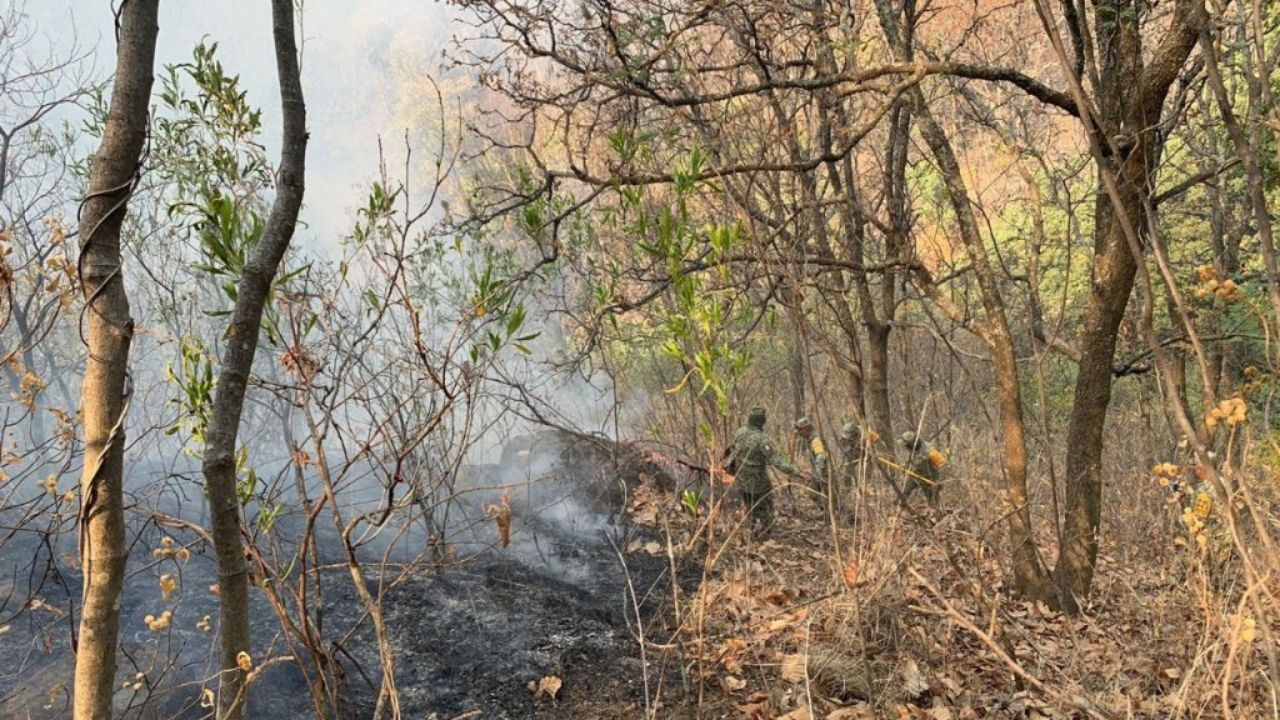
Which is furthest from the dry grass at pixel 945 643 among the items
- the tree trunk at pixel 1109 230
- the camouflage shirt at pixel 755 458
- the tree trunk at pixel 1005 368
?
the camouflage shirt at pixel 755 458

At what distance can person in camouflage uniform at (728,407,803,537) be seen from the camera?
6.34 meters

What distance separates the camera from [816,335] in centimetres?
248

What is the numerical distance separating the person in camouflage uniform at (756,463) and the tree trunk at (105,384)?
17.2 ft

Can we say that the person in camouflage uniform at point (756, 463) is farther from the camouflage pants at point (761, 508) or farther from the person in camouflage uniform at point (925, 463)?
the person in camouflage uniform at point (925, 463)

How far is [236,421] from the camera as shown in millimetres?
1409

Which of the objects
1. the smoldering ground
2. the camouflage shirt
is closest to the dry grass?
the smoldering ground

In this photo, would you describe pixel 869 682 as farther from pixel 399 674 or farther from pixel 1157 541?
pixel 1157 541

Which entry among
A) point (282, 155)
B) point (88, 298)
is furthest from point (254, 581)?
point (282, 155)

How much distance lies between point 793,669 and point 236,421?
300cm

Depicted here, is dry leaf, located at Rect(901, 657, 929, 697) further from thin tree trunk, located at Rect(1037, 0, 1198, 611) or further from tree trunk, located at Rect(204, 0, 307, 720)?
tree trunk, located at Rect(204, 0, 307, 720)

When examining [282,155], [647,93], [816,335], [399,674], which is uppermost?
[647,93]

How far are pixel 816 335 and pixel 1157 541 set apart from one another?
447 cm

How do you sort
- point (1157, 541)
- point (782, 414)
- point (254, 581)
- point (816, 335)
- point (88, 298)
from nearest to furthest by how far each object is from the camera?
point (88, 298) → point (254, 581) → point (816, 335) → point (1157, 541) → point (782, 414)

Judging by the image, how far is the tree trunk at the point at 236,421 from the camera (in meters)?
1.37
